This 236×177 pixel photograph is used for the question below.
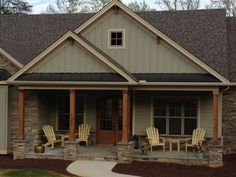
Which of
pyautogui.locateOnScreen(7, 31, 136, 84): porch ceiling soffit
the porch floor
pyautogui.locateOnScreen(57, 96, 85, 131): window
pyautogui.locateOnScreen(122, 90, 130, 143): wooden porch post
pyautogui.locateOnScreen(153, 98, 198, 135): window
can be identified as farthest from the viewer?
pyautogui.locateOnScreen(57, 96, 85, 131): window

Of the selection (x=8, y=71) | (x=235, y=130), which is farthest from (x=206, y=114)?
(x=8, y=71)

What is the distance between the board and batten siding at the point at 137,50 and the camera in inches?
715

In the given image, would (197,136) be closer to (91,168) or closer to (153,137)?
(153,137)

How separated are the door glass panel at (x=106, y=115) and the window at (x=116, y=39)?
8.36 ft

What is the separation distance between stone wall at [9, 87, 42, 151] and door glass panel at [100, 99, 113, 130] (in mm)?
2967

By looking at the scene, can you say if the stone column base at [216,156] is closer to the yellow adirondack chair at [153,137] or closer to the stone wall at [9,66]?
the yellow adirondack chair at [153,137]

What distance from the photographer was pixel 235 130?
19219 mm

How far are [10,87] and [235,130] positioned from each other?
33.0 feet

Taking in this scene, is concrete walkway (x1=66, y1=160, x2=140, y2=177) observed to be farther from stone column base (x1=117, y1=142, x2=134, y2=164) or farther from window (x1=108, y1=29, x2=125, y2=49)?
window (x1=108, y1=29, x2=125, y2=49)

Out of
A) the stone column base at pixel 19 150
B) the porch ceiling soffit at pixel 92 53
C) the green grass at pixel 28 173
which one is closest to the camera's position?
the green grass at pixel 28 173

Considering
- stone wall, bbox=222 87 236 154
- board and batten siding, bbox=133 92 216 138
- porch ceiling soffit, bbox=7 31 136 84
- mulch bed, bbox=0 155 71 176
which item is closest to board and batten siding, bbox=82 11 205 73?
board and batten siding, bbox=133 92 216 138

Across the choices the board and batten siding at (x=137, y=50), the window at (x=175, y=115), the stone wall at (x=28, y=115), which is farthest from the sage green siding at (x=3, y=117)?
the window at (x=175, y=115)

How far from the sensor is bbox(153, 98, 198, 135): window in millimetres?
18844

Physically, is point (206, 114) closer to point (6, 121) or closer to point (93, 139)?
point (93, 139)
